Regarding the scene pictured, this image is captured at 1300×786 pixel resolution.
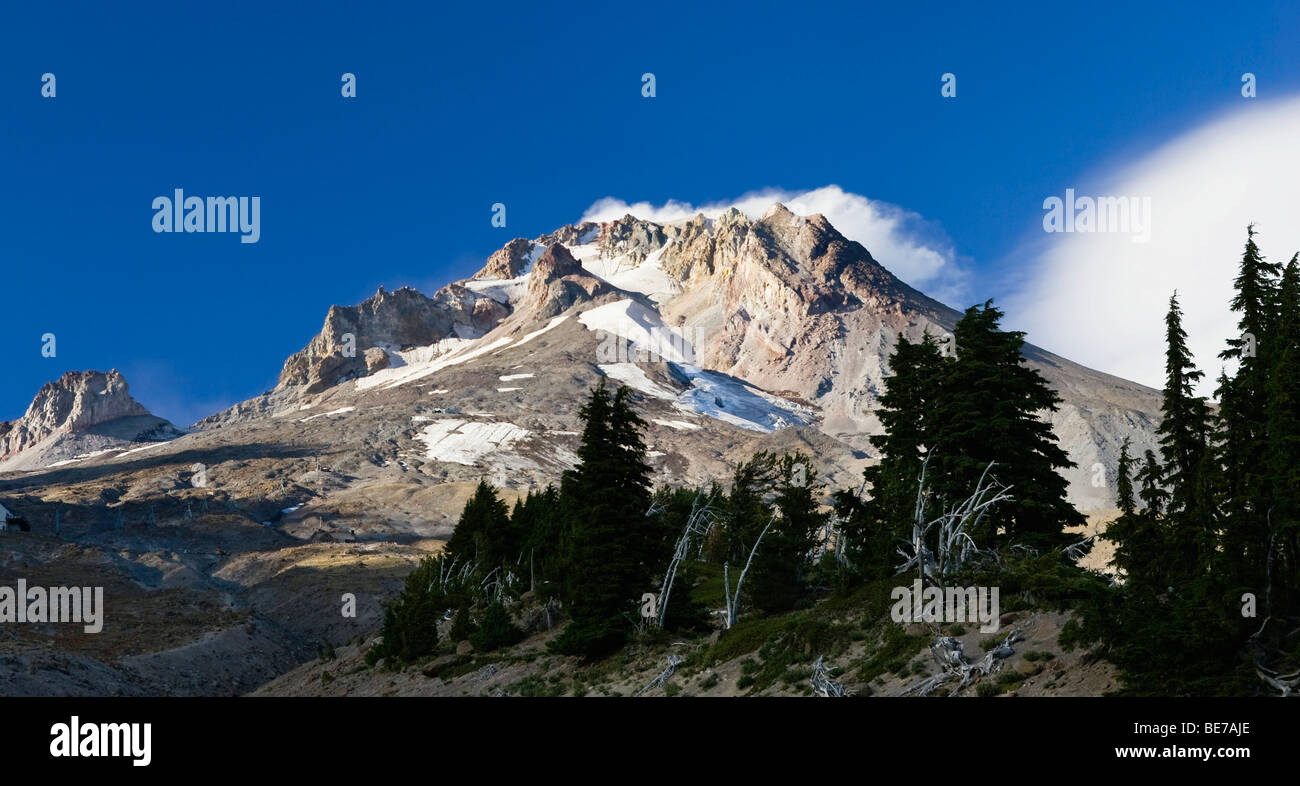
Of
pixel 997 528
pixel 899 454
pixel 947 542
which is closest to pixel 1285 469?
pixel 947 542

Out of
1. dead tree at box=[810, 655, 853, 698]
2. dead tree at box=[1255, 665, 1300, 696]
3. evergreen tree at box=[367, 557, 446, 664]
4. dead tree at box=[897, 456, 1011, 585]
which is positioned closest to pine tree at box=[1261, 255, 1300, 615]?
dead tree at box=[1255, 665, 1300, 696]

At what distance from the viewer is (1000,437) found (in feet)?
120

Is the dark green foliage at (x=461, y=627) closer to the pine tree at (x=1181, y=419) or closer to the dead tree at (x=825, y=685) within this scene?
the dead tree at (x=825, y=685)

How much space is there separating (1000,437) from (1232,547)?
1577cm

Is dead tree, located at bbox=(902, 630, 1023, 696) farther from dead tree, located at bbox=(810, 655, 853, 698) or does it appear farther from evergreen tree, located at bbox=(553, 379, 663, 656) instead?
evergreen tree, located at bbox=(553, 379, 663, 656)

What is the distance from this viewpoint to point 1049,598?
26.2 metres

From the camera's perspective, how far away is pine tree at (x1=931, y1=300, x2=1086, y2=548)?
36219 millimetres

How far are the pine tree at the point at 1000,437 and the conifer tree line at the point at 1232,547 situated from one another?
396 inches

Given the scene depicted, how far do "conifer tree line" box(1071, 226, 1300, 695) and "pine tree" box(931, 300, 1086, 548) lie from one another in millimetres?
10059

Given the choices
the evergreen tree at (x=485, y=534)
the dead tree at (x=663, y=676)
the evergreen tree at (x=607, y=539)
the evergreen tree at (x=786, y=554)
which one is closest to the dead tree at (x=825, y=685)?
the dead tree at (x=663, y=676)

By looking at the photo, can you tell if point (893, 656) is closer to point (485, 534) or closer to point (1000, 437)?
point (1000, 437)

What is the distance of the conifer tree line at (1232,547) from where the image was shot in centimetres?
1878

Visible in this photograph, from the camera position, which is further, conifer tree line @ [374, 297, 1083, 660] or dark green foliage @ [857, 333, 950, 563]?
dark green foliage @ [857, 333, 950, 563]
